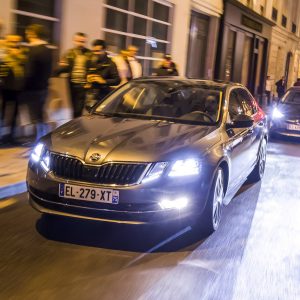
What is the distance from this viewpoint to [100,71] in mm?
9461

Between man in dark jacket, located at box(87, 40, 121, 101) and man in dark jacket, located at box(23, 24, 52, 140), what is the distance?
743 millimetres

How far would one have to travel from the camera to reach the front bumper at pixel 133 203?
4719mm

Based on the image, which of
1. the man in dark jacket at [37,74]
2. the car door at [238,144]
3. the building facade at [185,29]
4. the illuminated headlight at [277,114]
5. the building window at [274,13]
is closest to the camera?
the car door at [238,144]

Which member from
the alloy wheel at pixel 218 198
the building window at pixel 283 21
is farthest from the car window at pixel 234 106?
the building window at pixel 283 21

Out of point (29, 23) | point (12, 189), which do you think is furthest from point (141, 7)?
point (12, 189)

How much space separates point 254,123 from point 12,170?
10.6ft

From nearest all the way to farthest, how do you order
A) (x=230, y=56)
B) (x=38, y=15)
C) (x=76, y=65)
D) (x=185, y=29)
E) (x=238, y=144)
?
1. (x=238, y=144)
2. (x=76, y=65)
3. (x=38, y=15)
4. (x=185, y=29)
5. (x=230, y=56)

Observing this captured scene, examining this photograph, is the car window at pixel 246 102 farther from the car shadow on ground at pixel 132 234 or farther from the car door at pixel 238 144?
the car shadow on ground at pixel 132 234

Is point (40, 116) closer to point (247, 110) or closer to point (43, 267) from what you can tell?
point (247, 110)

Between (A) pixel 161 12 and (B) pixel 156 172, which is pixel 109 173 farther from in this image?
(A) pixel 161 12

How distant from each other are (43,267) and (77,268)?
26 centimetres

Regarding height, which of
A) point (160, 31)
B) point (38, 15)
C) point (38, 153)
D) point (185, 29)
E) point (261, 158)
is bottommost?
point (261, 158)

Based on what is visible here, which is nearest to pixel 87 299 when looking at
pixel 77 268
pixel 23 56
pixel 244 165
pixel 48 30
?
pixel 77 268

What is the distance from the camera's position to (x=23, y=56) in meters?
8.59
